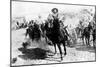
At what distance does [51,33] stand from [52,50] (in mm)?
217

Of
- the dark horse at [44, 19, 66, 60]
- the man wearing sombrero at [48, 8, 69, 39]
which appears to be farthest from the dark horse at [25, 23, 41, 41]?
the man wearing sombrero at [48, 8, 69, 39]

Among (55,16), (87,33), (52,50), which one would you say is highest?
(55,16)

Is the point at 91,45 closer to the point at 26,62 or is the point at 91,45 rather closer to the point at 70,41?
the point at 70,41

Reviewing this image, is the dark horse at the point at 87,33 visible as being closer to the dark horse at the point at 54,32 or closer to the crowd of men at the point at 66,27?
the crowd of men at the point at 66,27

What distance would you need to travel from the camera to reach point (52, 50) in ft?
8.13

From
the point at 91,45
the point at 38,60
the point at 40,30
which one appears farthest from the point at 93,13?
the point at 38,60

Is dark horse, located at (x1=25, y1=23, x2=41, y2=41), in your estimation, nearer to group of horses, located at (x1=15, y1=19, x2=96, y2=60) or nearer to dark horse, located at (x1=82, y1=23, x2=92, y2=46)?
group of horses, located at (x1=15, y1=19, x2=96, y2=60)

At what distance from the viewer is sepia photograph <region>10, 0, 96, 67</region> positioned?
2.33 m

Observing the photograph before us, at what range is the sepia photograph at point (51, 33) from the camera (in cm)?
233

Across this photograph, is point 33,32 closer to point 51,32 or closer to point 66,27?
point 51,32

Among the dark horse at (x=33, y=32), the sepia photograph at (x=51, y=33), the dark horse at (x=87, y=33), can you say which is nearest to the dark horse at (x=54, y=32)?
the sepia photograph at (x=51, y=33)

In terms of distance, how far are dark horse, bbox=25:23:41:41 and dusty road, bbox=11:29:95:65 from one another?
6 cm

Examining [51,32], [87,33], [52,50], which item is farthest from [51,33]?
[87,33]

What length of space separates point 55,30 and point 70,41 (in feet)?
0.85
